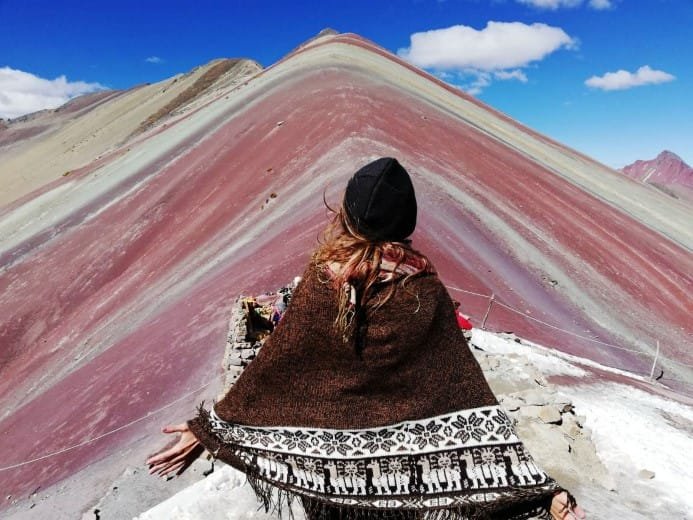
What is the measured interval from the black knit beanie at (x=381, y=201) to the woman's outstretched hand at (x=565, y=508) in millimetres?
991

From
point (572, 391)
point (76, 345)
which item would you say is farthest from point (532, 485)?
point (76, 345)

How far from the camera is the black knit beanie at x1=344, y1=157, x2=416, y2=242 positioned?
160cm

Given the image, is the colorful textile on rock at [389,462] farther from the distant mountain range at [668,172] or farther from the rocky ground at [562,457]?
the distant mountain range at [668,172]

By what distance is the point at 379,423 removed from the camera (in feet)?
5.83

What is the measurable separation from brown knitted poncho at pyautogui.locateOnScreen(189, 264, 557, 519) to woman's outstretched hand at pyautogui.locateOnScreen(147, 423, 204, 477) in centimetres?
7

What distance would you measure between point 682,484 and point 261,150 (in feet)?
43.3

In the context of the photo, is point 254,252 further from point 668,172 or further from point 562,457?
point 668,172

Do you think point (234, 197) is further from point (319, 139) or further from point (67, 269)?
point (67, 269)

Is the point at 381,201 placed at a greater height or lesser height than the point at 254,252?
greater

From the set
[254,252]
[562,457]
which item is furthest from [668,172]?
[562,457]

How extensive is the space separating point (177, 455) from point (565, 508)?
1.29 m

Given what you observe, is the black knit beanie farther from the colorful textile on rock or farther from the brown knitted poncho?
the colorful textile on rock

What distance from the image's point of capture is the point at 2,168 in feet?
156

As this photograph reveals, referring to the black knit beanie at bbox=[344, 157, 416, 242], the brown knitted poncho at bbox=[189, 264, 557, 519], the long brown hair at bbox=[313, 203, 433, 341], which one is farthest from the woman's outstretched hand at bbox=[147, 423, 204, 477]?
the black knit beanie at bbox=[344, 157, 416, 242]
